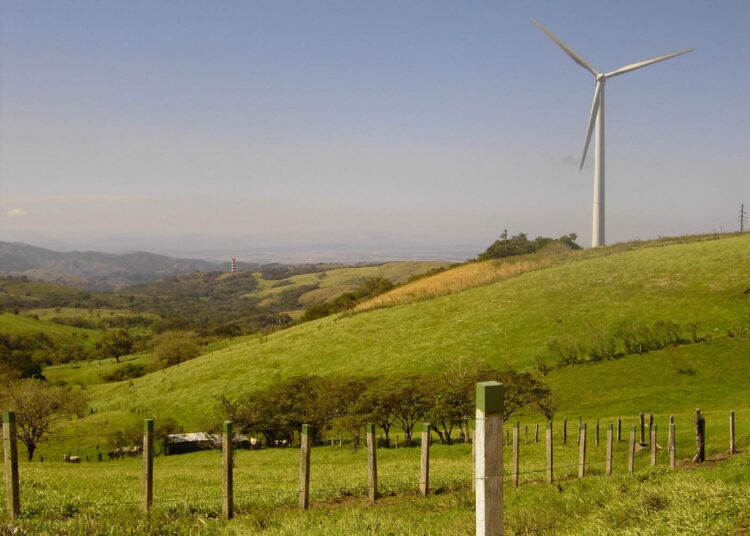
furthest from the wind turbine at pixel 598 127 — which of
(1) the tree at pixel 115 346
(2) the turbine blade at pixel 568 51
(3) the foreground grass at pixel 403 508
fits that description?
(1) the tree at pixel 115 346

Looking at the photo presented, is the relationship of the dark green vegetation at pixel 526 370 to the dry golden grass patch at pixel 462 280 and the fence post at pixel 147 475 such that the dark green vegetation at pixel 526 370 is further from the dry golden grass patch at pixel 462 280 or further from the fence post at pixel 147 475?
the dry golden grass patch at pixel 462 280

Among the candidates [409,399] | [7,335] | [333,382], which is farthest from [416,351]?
[7,335]

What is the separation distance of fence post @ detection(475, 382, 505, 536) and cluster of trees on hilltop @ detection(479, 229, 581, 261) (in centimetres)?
11585

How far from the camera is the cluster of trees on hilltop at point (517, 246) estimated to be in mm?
123500

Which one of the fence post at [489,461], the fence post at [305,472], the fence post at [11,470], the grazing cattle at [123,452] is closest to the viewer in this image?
the fence post at [489,461]

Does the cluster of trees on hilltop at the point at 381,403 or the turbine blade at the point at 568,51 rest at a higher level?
the turbine blade at the point at 568,51

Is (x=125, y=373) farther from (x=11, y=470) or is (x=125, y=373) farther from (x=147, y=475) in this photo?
(x=147, y=475)

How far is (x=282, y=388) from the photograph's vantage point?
4969 cm

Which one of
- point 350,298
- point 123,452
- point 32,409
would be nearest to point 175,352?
point 350,298

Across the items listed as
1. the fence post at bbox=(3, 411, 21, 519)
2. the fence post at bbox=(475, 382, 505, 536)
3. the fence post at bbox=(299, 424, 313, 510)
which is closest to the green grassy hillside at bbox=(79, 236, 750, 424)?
the fence post at bbox=(299, 424, 313, 510)

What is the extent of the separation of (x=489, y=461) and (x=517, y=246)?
123 metres

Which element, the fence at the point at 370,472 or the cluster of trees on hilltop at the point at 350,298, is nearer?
the fence at the point at 370,472

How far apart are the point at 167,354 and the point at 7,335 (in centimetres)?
9727

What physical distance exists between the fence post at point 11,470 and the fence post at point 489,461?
382 inches
